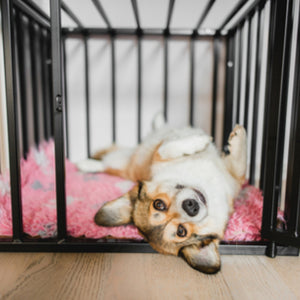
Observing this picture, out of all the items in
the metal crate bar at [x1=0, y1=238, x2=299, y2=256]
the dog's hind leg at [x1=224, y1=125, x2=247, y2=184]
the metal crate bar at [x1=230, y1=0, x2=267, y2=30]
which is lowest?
the metal crate bar at [x1=0, y1=238, x2=299, y2=256]

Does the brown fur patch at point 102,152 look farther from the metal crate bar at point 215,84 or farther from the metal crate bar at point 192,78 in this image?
the metal crate bar at point 215,84

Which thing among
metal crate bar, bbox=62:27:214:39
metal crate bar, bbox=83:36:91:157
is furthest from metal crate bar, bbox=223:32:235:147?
metal crate bar, bbox=83:36:91:157

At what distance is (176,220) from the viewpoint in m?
1.08

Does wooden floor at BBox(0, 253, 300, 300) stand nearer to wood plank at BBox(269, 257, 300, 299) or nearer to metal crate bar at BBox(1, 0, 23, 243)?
wood plank at BBox(269, 257, 300, 299)

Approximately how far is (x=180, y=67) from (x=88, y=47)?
790mm

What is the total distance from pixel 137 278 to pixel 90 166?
4.11 feet

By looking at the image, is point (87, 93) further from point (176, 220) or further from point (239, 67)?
point (176, 220)

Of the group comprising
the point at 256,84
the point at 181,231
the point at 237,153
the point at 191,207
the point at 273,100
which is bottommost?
the point at 181,231

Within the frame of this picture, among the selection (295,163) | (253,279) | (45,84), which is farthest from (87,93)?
(253,279)

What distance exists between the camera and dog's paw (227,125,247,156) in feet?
4.42

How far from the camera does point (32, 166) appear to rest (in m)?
1.83

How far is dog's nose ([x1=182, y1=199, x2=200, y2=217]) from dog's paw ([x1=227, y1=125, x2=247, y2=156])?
49 cm

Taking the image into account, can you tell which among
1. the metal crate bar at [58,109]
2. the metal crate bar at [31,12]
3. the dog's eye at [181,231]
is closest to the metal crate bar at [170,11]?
the metal crate bar at [58,109]

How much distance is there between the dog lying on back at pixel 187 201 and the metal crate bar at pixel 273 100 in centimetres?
21
